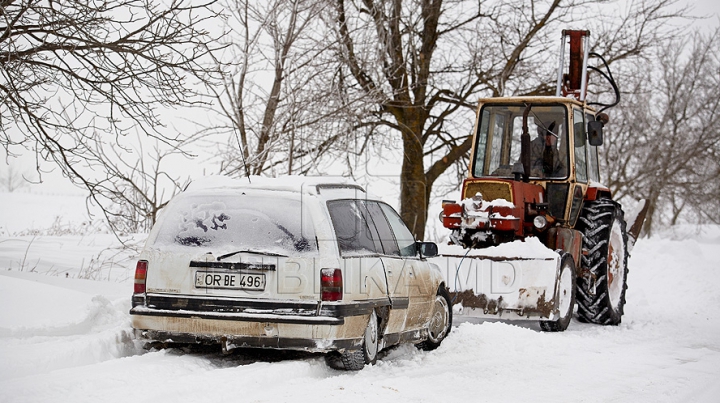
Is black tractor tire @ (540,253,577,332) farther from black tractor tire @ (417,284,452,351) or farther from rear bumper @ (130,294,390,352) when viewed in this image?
rear bumper @ (130,294,390,352)

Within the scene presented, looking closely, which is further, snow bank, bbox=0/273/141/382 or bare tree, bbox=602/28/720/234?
bare tree, bbox=602/28/720/234

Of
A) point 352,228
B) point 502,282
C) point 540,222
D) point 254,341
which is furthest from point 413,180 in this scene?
point 254,341

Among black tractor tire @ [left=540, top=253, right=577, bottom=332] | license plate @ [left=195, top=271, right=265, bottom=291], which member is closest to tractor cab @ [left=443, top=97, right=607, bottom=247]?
black tractor tire @ [left=540, top=253, right=577, bottom=332]

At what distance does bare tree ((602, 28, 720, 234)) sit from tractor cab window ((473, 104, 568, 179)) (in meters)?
23.4

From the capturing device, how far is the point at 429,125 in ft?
66.9

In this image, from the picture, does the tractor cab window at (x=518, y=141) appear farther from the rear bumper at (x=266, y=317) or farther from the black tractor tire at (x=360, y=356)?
the rear bumper at (x=266, y=317)

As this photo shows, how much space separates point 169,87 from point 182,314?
11.4ft

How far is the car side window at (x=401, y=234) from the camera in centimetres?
783

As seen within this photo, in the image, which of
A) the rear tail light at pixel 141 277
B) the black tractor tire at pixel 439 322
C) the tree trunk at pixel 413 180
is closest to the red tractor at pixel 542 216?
the black tractor tire at pixel 439 322

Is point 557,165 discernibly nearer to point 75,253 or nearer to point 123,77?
point 123,77

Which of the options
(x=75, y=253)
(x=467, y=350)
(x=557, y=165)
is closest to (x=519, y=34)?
(x=557, y=165)

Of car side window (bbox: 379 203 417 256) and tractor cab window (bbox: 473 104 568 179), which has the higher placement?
tractor cab window (bbox: 473 104 568 179)

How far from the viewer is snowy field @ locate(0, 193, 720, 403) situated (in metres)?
5.35

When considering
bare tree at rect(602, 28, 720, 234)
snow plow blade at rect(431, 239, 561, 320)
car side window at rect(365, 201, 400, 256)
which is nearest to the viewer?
car side window at rect(365, 201, 400, 256)
